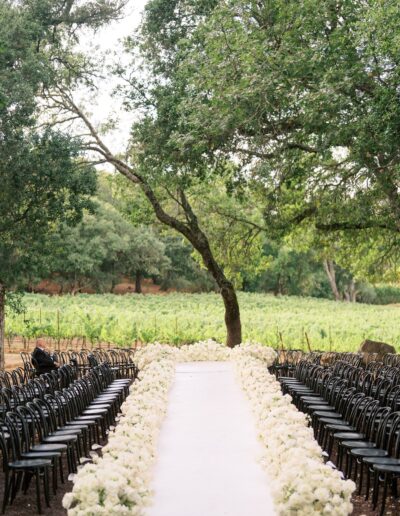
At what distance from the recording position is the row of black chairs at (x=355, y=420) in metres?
9.61

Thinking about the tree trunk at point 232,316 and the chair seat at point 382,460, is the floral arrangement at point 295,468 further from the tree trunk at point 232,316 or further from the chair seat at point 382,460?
the tree trunk at point 232,316

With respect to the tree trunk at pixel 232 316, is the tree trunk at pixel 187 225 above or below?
above

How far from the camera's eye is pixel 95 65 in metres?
24.7

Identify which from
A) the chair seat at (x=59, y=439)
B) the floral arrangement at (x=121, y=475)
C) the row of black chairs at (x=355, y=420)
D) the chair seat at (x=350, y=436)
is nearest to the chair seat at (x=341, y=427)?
the row of black chairs at (x=355, y=420)

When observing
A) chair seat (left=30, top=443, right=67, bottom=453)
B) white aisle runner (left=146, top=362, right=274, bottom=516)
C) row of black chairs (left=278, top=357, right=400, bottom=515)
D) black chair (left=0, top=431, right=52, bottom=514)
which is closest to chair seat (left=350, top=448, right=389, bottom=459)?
row of black chairs (left=278, top=357, right=400, bottom=515)

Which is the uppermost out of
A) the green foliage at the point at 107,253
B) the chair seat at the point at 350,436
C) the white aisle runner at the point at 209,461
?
the green foliage at the point at 107,253

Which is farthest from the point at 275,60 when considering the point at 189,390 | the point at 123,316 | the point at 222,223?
the point at 123,316

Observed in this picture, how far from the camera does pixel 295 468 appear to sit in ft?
22.8

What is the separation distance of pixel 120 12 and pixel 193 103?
7.79 m

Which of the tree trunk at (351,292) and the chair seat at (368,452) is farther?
the tree trunk at (351,292)

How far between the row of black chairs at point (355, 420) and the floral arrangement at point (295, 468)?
3.27 feet

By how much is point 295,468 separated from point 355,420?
5.22m

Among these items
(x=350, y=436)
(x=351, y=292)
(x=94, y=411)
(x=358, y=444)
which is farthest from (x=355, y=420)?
(x=351, y=292)

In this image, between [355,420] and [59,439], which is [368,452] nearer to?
[355,420]
